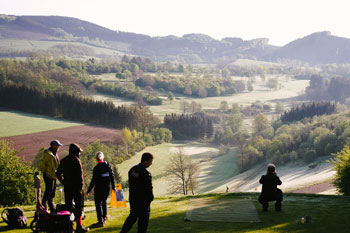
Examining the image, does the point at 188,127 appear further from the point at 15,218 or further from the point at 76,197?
the point at 76,197

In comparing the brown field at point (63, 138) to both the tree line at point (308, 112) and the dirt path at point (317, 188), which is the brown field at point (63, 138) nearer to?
the dirt path at point (317, 188)

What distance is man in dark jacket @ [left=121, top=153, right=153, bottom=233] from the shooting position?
10.0 meters

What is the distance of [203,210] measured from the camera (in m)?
15.2

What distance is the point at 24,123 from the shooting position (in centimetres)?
10856

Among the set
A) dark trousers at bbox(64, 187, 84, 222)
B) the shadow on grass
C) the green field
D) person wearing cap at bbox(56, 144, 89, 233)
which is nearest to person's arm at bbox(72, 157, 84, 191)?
person wearing cap at bbox(56, 144, 89, 233)

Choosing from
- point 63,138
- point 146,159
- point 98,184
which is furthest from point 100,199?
point 63,138

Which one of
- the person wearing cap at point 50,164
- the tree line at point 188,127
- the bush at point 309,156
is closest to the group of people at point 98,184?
the person wearing cap at point 50,164

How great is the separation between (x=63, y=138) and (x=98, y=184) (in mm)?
92403

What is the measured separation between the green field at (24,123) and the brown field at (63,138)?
283cm

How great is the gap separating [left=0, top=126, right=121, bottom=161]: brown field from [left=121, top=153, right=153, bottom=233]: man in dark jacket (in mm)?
80688

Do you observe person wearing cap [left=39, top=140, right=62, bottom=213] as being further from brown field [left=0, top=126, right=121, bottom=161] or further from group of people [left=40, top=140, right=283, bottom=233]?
brown field [left=0, top=126, right=121, bottom=161]

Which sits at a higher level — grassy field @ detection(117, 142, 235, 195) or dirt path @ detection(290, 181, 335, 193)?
dirt path @ detection(290, 181, 335, 193)

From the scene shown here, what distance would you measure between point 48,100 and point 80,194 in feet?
410

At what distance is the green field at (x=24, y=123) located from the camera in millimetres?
101119
